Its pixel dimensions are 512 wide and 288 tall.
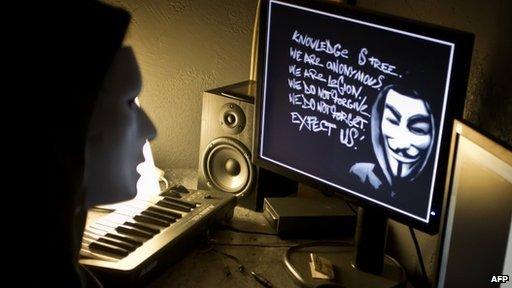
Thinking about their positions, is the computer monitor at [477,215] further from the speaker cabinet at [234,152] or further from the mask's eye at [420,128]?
the speaker cabinet at [234,152]

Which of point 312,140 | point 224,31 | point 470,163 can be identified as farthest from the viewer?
point 224,31

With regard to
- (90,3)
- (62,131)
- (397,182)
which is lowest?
(397,182)

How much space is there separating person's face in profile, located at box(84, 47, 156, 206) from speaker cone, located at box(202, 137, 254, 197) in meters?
0.78

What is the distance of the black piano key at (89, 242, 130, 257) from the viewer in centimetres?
131

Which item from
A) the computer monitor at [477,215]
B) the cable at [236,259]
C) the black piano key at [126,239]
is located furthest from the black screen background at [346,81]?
the black piano key at [126,239]

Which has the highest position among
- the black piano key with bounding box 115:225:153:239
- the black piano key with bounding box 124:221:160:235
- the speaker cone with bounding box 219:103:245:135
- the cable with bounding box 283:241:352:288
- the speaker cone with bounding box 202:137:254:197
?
the speaker cone with bounding box 219:103:245:135

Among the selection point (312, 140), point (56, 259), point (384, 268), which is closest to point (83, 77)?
point (56, 259)

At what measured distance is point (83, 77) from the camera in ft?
2.21

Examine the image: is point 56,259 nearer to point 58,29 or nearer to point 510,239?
point 58,29

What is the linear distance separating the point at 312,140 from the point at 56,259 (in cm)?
76

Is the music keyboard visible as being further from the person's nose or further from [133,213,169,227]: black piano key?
the person's nose

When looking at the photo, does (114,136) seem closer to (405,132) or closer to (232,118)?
(405,132)

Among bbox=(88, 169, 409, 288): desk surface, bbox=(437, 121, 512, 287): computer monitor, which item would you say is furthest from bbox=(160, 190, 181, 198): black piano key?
bbox=(437, 121, 512, 287): computer monitor

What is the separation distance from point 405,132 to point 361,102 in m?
0.11
